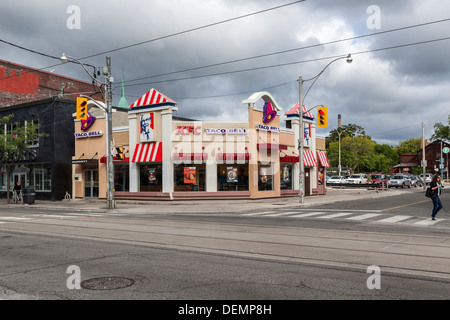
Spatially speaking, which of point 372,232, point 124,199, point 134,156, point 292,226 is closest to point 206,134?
point 134,156

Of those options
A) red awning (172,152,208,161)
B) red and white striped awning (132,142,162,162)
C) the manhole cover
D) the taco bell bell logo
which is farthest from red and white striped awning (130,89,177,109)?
the manhole cover

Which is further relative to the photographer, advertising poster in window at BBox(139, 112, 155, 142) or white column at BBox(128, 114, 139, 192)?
white column at BBox(128, 114, 139, 192)

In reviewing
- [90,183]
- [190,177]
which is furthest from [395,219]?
[90,183]

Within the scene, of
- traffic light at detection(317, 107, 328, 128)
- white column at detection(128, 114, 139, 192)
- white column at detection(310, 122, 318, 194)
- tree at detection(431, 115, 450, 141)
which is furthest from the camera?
tree at detection(431, 115, 450, 141)

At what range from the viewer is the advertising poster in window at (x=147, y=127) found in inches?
1097

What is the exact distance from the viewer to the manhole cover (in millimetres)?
6170

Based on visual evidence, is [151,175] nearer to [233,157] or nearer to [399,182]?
[233,157]

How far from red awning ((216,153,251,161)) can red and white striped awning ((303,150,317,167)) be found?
22.5ft

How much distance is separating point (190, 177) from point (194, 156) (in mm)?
1477

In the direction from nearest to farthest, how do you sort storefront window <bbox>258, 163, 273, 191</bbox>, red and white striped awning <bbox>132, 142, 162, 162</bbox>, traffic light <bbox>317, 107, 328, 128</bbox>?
traffic light <bbox>317, 107, 328, 128</bbox> < red and white striped awning <bbox>132, 142, 162, 162</bbox> < storefront window <bbox>258, 163, 273, 191</bbox>

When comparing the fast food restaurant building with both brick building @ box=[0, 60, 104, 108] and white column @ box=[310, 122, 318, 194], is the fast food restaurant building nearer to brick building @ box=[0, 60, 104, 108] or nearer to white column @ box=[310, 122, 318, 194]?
white column @ box=[310, 122, 318, 194]

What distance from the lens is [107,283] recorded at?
6.41 metres

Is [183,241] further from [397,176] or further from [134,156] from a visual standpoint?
[397,176]
